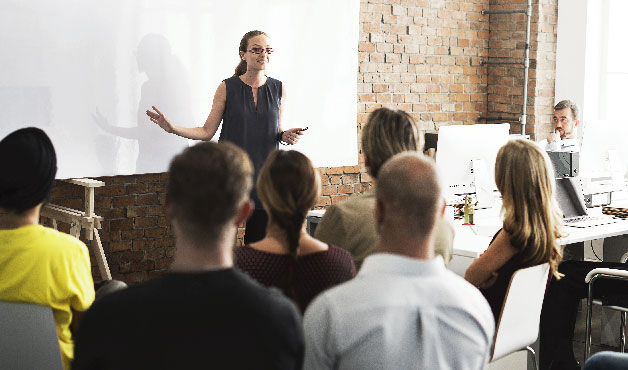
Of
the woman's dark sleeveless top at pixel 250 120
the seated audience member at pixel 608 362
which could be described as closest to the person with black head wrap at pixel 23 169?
the seated audience member at pixel 608 362

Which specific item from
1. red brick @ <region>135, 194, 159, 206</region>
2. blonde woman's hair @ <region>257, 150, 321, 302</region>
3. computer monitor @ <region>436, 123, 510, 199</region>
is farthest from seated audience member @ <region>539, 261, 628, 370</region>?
red brick @ <region>135, 194, 159, 206</region>

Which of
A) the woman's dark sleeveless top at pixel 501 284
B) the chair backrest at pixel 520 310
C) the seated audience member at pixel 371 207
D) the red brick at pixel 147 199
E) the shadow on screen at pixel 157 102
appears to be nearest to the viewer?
the seated audience member at pixel 371 207

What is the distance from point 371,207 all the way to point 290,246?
0.51 metres

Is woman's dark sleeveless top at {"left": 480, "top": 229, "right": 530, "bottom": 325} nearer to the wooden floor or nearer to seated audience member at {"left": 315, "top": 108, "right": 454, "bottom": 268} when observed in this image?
seated audience member at {"left": 315, "top": 108, "right": 454, "bottom": 268}

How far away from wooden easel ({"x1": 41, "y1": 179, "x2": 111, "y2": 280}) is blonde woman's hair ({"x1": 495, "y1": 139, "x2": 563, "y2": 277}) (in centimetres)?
222

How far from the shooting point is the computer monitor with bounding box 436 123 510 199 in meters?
4.23

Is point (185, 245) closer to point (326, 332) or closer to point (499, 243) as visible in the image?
point (326, 332)

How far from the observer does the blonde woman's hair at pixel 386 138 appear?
2.76 meters

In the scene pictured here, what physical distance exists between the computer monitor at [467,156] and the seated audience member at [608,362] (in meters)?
2.28

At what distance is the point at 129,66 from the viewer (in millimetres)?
4664

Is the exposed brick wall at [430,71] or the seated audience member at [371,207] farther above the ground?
the exposed brick wall at [430,71]

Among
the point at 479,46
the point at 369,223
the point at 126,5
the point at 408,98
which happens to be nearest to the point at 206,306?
the point at 369,223

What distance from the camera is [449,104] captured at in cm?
705

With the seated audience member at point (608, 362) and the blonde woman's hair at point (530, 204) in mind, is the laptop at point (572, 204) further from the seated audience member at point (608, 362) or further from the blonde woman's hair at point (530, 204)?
the seated audience member at point (608, 362)
